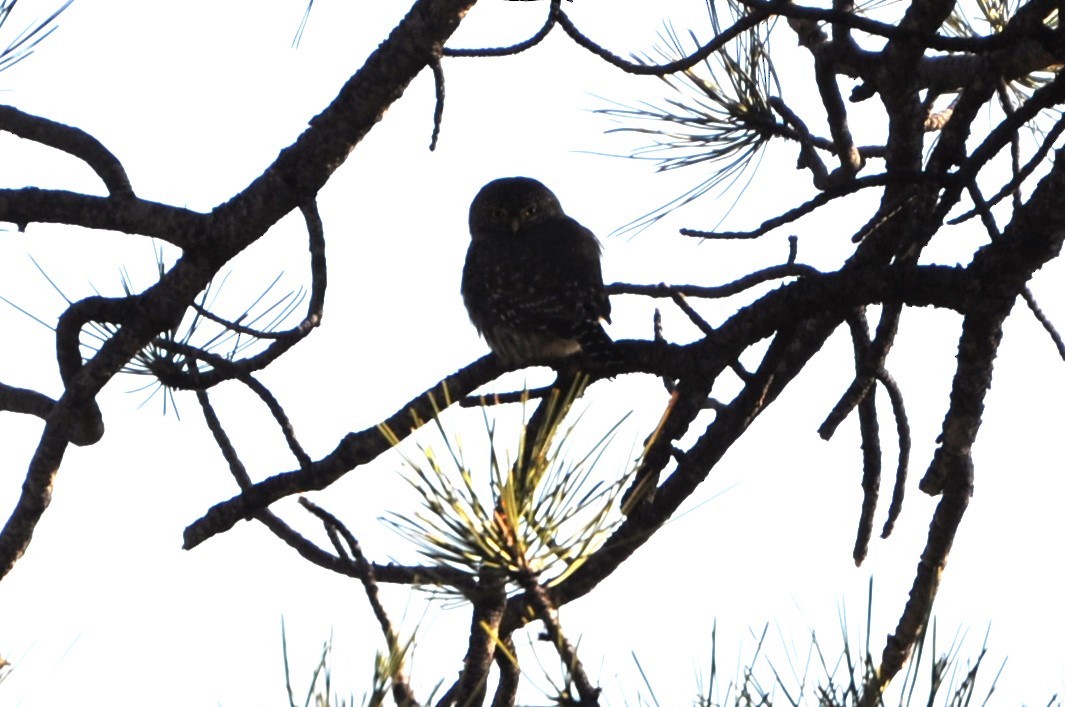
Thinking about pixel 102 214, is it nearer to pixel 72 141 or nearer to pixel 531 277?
pixel 72 141

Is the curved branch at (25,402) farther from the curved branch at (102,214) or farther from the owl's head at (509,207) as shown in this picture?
the owl's head at (509,207)

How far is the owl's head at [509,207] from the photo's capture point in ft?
25.6

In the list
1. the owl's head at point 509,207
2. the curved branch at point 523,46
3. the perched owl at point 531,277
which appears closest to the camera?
the curved branch at point 523,46

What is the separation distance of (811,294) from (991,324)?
435 mm

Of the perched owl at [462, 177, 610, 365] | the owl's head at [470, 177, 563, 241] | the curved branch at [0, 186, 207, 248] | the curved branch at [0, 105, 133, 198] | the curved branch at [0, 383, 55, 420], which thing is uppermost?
the owl's head at [470, 177, 563, 241]

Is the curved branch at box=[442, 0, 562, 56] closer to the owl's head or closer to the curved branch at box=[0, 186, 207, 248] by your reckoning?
the curved branch at box=[0, 186, 207, 248]

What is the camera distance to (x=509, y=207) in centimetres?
781

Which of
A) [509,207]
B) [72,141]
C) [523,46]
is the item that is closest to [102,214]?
[72,141]

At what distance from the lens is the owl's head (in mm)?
7789

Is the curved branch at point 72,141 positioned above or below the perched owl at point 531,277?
below

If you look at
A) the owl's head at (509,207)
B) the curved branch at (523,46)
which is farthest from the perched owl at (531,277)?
the curved branch at (523,46)

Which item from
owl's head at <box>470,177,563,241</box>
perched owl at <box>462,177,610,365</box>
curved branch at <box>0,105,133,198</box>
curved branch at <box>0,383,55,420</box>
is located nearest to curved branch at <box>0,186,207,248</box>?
curved branch at <box>0,105,133,198</box>

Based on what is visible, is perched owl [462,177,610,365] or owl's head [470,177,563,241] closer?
perched owl [462,177,610,365]

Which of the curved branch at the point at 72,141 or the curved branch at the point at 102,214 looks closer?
the curved branch at the point at 102,214
